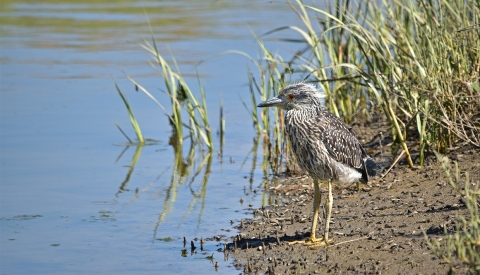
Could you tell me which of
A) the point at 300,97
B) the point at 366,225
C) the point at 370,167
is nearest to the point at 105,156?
the point at 300,97

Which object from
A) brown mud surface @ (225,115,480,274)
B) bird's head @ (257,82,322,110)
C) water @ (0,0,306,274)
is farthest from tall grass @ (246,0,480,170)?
water @ (0,0,306,274)

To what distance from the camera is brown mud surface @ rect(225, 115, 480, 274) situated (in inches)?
212

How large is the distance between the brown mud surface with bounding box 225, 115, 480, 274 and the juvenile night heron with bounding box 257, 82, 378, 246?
0.26 meters

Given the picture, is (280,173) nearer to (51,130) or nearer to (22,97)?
(51,130)

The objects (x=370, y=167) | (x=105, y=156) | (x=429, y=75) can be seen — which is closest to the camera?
(x=370, y=167)

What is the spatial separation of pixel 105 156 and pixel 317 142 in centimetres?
376

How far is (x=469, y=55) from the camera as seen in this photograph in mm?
7422

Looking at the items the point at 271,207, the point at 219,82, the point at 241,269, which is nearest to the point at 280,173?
the point at 271,207

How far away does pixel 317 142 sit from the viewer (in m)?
5.98

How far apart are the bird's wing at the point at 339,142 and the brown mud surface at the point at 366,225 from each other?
517mm

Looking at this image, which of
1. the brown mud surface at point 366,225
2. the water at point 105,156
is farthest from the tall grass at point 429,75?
the water at point 105,156

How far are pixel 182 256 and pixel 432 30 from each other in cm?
330

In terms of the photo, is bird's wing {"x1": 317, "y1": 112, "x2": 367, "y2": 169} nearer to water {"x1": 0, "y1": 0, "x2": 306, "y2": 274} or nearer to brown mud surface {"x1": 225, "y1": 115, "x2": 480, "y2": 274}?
brown mud surface {"x1": 225, "y1": 115, "x2": 480, "y2": 274}

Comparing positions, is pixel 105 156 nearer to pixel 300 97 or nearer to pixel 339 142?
pixel 300 97
